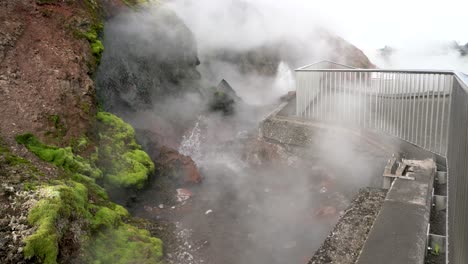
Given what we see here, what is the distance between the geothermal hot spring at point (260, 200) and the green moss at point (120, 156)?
50cm

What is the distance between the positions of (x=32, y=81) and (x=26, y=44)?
95 cm

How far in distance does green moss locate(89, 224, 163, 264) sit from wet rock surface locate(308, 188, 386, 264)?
8.13ft

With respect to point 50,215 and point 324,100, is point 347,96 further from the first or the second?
point 50,215

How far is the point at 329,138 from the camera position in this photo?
8.66m

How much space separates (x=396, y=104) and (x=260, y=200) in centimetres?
330

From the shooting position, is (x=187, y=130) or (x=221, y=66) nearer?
(x=187, y=130)

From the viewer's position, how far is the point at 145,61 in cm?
1150

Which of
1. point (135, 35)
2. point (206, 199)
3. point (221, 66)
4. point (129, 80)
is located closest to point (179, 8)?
point (221, 66)

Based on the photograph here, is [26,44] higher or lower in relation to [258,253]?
higher

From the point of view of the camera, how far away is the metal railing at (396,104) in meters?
4.36

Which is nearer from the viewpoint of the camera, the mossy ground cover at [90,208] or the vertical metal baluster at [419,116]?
the mossy ground cover at [90,208]

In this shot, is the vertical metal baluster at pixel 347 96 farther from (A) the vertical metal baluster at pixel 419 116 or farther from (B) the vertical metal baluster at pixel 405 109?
(A) the vertical metal baluster at pixel 419 116

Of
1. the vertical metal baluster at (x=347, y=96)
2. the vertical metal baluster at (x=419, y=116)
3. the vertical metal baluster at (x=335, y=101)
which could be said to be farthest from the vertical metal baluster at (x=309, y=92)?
the vertical metal baluster at (x=419, y=116)

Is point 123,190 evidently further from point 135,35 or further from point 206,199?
point 135,35
